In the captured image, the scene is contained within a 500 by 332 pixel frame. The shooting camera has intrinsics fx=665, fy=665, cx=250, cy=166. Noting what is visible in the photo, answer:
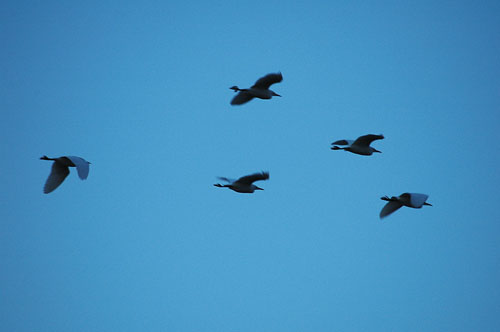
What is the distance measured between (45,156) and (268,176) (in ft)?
35.5

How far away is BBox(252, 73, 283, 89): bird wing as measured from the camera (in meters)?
31.3

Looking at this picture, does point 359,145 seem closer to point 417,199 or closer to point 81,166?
point 417,199

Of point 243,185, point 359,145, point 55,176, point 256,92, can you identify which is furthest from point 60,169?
point 359,145

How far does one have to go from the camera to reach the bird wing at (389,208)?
30234 millimetres

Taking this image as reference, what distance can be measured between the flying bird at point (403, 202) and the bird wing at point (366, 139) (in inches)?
110

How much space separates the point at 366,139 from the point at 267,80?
5.48m

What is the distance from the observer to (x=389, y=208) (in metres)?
30.4

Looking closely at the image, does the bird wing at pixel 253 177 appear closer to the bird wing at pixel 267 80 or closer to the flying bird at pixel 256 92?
the flying bird at pixel 256 92

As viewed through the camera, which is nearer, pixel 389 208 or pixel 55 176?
pixel 55 176

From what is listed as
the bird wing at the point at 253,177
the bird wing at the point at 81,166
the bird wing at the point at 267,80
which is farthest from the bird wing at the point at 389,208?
the bird wing at the point at 81,166

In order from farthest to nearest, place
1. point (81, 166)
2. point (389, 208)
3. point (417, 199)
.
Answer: point (389, 208)
point (417, 199)
point (81, 166)

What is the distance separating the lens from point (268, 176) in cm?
2694

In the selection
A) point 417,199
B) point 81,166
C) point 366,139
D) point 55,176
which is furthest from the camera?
point 366,139

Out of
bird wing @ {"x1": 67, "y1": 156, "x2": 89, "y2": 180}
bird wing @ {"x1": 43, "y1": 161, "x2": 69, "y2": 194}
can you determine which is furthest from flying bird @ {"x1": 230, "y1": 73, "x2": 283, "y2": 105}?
bird wing @ {"x1": 43, "y1": 161, "x2": 69, "y2": 194}
